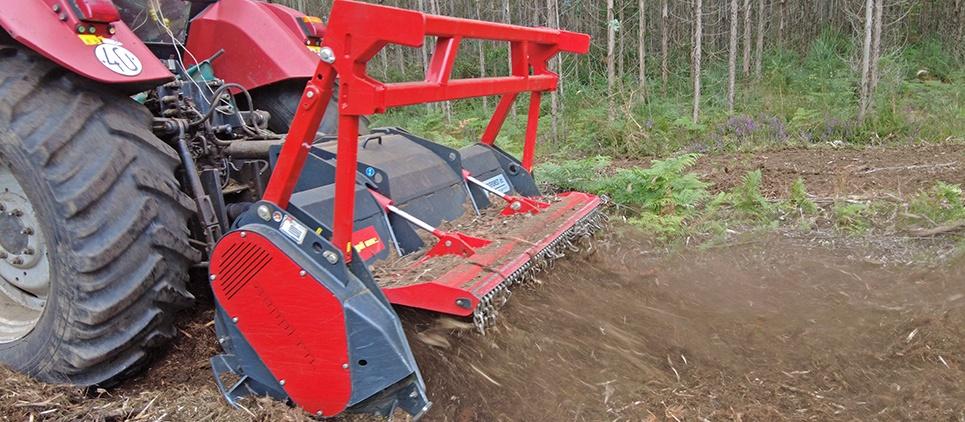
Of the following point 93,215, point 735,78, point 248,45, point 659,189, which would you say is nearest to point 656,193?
point 659,189

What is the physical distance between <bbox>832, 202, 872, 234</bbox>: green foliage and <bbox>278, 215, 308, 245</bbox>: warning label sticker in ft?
11.1

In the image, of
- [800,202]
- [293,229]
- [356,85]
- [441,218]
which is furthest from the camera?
[800,202]

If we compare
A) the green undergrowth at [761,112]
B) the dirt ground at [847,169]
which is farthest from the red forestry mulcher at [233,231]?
the green undergrowth at [761,112]

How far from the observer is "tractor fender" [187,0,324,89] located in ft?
12.5

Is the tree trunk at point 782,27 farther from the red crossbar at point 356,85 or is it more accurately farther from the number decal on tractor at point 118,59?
the number decal on tractor at point 118,59

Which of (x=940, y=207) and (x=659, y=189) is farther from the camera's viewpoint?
(x=659, y=189)

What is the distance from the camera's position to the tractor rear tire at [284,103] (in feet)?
12.9

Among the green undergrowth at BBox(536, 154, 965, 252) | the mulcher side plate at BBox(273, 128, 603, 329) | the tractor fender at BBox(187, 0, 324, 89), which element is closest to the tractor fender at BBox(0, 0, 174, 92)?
the mulcher side plate at BBox(273, 128, 603, 329)

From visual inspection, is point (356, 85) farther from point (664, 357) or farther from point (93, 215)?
point (664, 357)

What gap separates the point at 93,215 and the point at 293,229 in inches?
26.6

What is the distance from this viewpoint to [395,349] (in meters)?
2.17

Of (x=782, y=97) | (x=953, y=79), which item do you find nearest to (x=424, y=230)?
(x=782, y=97)

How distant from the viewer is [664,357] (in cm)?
266

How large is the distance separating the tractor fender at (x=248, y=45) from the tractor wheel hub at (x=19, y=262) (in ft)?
4.69
